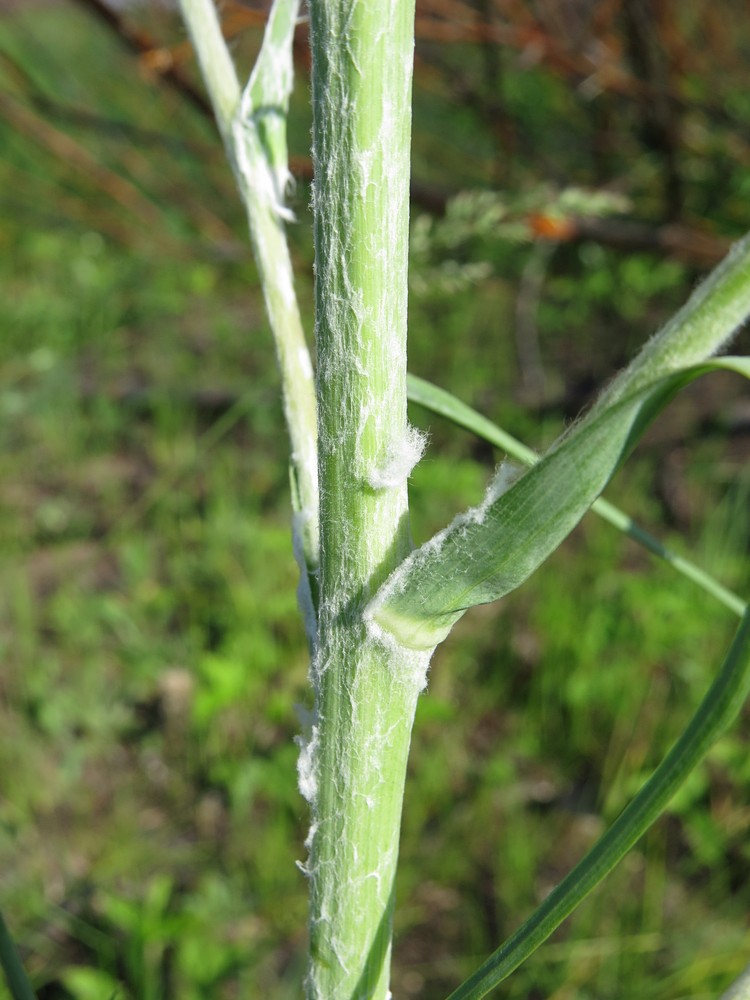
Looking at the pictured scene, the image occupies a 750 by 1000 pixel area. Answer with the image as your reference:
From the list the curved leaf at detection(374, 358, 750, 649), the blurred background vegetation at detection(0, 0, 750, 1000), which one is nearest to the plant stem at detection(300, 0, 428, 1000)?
the curved leaf at detection(374, 358, 750, 649)

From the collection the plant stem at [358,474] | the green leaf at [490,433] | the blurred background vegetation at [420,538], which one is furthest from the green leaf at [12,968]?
the blurred background vegetation at [420,538]

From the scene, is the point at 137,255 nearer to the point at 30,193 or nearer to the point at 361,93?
the point at 30,193

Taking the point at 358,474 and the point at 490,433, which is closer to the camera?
the point at 358,474

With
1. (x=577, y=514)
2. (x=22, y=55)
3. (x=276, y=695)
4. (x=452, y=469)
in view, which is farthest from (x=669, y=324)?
(x=22, y=55)

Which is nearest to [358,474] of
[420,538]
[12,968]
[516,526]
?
[516,526]

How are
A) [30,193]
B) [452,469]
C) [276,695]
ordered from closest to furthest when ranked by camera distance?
[276,695] < [452,469] < [30,193]

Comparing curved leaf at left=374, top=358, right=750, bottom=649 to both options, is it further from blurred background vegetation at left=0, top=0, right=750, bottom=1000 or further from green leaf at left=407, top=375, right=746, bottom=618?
blurred background vegetation at left=0, top=0, right=750, bottom=1000

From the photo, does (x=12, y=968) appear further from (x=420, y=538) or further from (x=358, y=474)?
(x=420, y=538)
